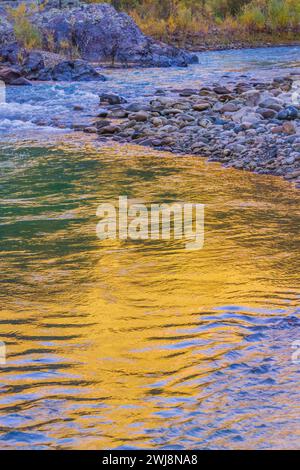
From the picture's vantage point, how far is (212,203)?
26.3 ft

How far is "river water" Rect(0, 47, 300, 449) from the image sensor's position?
346 cm

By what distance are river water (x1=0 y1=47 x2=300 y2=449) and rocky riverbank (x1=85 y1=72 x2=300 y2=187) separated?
1.22 m

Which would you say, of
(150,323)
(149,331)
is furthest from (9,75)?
(149,331)

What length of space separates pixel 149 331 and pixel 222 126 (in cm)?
819

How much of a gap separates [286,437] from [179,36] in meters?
37.4

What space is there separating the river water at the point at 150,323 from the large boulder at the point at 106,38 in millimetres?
21912

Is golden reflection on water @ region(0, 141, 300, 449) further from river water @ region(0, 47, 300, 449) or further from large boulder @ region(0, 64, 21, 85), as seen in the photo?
large boulder @ region(0, 64, 21, 85)

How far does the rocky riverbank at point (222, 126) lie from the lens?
33.5ft

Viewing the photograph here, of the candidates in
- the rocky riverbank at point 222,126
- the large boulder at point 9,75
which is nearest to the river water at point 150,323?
the rocky riverbank at point 222,126

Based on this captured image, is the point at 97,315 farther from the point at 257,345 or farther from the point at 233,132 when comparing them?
the point at 233,132

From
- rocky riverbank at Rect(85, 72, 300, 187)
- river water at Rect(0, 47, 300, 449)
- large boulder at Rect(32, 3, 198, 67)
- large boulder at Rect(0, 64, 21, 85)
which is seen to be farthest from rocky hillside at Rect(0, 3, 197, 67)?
river water at Rect(0, 47, 300, 449)

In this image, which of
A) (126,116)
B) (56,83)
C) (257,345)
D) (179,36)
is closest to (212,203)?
(257,345)
